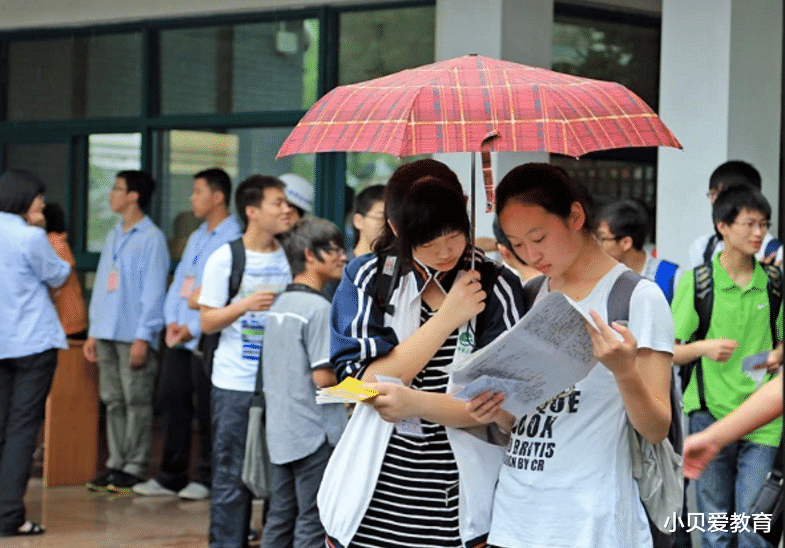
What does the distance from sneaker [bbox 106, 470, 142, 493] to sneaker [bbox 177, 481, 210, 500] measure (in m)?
0.53

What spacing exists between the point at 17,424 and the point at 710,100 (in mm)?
4549

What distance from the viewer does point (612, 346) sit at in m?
3.05

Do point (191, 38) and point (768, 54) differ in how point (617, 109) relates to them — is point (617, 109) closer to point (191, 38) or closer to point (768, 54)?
point (768, 54)

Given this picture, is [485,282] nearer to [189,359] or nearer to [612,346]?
[612,346]

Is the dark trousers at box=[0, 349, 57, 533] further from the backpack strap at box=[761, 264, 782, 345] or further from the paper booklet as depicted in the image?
the paper booklet

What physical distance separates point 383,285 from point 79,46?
26.0 feet

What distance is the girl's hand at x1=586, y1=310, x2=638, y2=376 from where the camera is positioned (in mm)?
3049

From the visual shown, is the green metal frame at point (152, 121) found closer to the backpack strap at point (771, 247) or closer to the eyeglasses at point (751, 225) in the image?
the backpack strap at point (771, 247)

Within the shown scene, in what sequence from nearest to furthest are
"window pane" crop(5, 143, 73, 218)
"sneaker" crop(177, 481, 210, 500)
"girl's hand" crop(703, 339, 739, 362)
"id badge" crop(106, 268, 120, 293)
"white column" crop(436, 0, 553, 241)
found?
1. "girl's hand" crop(703, 339, 739, 362)
2. "white column" crop(436, 0, 553, 241)
3. "sneaker" crop(177, 481, 210, 500)
4. "id badge" crop(106, 268, 120, 293)
5. "window pane" crop(5, 143, 73, 218)

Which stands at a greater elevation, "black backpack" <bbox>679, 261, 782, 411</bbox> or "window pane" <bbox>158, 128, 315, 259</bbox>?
"window pane" <bbox>158, 128, 315, 259</bbox>

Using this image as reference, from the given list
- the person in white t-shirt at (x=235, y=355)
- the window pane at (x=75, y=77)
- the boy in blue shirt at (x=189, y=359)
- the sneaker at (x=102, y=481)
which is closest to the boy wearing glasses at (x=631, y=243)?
the person in white t-shirt at (x=235, y=355)

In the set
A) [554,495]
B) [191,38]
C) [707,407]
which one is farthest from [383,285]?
[191,38]

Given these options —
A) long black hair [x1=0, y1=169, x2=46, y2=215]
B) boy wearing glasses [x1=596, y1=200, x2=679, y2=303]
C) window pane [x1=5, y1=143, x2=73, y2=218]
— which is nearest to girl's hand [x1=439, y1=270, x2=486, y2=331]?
boy wearing glasses [x1=596, y1=200, x2=679, y2=303]

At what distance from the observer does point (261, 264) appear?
690 centimetres
